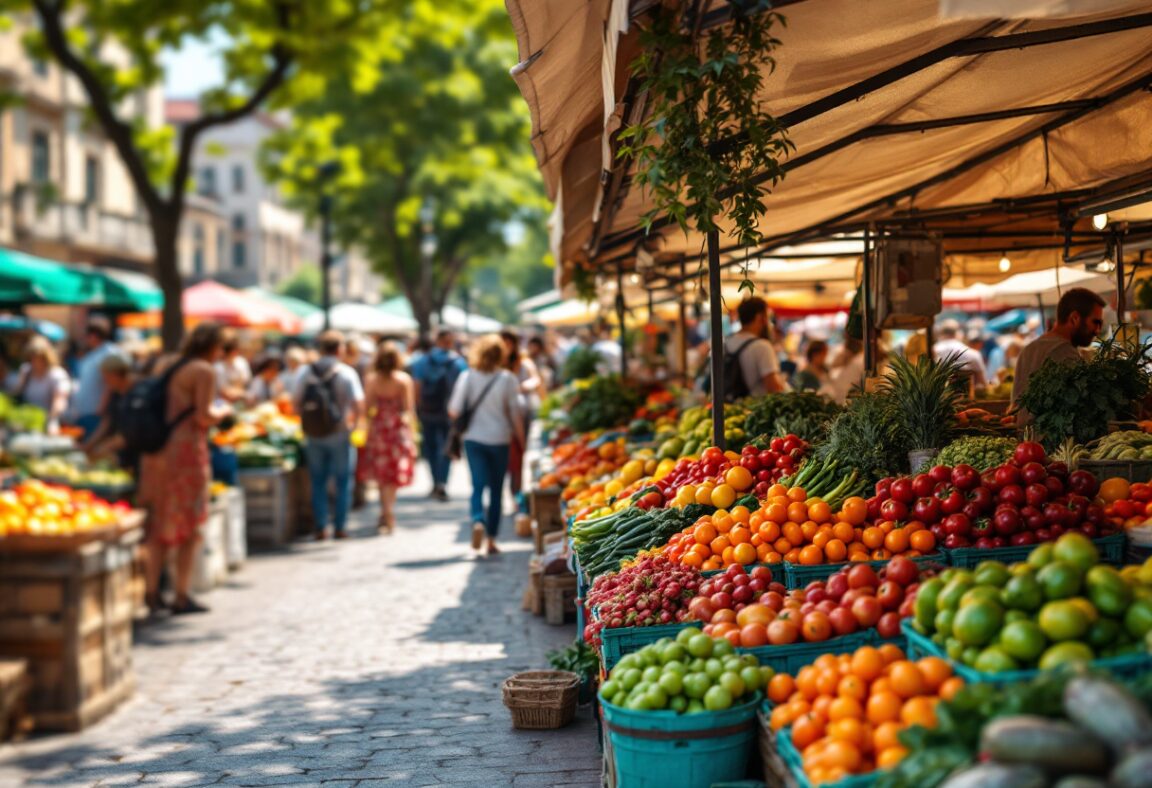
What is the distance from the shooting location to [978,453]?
5.69 meters

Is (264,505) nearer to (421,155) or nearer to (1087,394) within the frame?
(1087,394)

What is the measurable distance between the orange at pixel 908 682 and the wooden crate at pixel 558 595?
555 centimetres

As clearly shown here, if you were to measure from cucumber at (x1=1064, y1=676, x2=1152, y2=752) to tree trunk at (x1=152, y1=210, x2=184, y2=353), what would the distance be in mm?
13782

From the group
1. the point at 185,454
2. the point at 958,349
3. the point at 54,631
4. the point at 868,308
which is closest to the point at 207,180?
the point at 958,349

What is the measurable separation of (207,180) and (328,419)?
229 ft

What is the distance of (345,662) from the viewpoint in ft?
27.4

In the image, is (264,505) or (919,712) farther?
(264,505)

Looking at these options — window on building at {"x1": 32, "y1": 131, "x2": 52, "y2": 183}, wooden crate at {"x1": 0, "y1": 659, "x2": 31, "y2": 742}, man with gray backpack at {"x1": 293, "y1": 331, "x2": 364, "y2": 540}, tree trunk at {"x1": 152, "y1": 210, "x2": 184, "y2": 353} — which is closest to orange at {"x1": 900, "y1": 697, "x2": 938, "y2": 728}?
wooden crate at {"x1": 0, "y1": 659, "x2": 31, "y2": 742}

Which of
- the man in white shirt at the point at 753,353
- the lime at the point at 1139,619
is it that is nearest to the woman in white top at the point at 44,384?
the man in white shirt at the point at 753,353

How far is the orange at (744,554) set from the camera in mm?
5379

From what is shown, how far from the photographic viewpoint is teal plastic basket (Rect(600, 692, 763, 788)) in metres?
3.90

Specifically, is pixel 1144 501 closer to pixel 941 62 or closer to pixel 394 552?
pixel 941 62

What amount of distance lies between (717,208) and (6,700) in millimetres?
5046

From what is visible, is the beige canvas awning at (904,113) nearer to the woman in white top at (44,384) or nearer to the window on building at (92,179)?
the woman in white top at (44,384)
